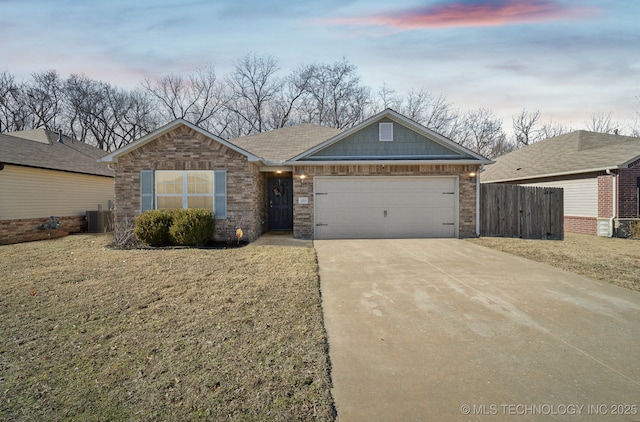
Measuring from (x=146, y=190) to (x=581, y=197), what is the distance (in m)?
17.0

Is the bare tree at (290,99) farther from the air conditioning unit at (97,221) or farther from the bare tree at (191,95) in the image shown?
the air conditioning unit at (97,221)

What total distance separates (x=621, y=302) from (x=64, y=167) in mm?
17554

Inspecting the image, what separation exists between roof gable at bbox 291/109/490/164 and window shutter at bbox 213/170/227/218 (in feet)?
10.6

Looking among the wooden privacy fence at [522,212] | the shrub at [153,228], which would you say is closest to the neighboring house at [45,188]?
the shrub at [153,228]

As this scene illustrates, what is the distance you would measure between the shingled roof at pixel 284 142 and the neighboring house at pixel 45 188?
578 cm

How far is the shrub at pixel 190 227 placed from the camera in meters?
9.37

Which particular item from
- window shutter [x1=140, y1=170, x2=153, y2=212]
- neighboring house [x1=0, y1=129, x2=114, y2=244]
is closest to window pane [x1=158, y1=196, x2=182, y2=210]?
window shutter [x1=140, y1=170, x2=153, y2=212]

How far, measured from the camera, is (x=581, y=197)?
13.6 meters

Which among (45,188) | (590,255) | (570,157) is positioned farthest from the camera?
(570,157)

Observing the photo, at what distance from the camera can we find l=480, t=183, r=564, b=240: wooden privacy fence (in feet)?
37.7

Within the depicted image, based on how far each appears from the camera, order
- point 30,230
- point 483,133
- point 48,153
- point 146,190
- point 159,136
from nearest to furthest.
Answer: point 159,136 < point 146,190 < point 30,230 < point 48,153 < point 483,133

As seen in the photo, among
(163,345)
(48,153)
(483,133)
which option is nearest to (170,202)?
(163,345)

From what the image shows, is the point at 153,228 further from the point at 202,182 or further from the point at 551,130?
the point at 551,130

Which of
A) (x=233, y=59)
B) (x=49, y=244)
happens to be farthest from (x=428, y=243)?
(x=233, y=59)
